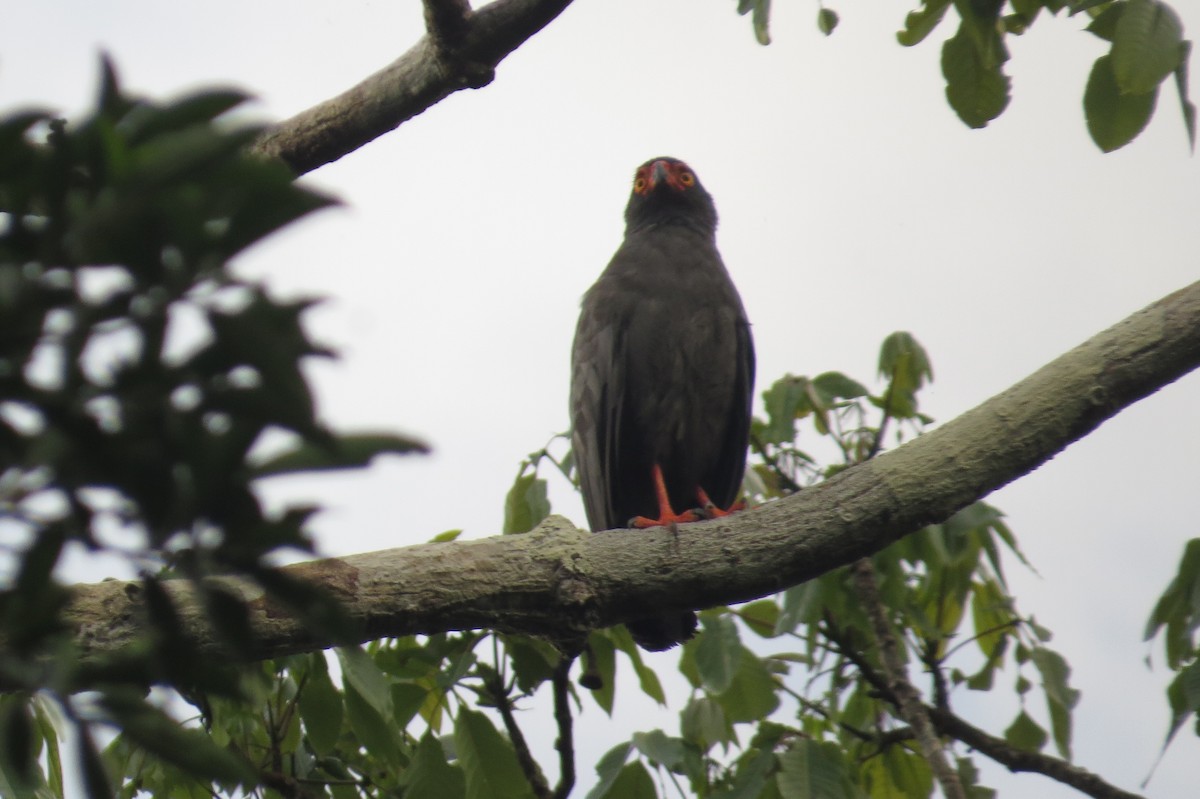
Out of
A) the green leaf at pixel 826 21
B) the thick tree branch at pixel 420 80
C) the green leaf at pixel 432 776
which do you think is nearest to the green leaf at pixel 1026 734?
the green leaf at pixel 432 776

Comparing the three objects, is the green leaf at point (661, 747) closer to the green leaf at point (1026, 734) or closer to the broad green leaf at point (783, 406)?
the broad green leaf at point (783, 406)

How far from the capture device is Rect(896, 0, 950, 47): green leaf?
111 inches

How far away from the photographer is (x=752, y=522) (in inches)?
120

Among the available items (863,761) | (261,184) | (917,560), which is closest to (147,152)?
(261,184)

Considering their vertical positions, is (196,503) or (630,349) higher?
(630,349)

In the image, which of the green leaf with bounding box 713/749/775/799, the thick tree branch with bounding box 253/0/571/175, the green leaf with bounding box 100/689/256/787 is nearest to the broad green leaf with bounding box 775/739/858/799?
the green leaf with bounding box 713/749/775/799

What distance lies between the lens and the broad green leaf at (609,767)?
3580mm

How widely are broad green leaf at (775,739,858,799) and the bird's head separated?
287cm

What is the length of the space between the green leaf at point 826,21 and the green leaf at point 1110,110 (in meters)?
0.69

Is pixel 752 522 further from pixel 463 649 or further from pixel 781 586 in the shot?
pixel 463 649

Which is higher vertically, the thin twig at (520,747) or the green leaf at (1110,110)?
the green leaf at (1110,110)

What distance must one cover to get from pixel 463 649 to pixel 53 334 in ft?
9.07

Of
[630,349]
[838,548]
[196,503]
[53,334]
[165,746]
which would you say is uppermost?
[630,349]

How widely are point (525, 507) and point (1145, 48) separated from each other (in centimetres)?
217
